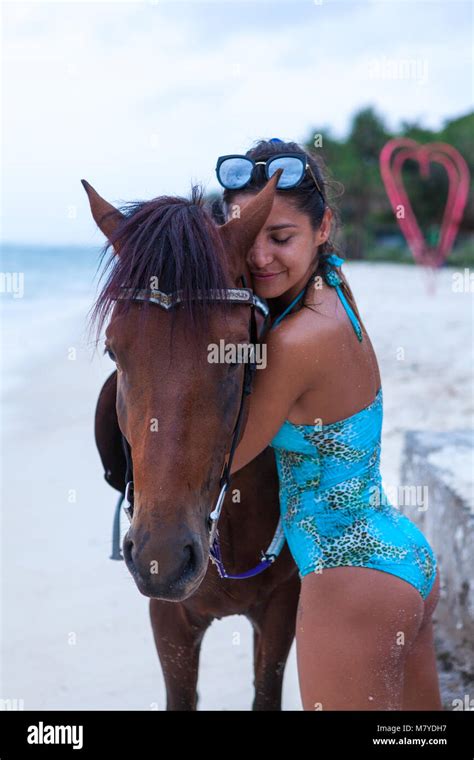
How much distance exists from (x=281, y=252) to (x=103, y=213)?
504 millimetres

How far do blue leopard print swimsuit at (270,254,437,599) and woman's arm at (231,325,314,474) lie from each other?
0.41 feet

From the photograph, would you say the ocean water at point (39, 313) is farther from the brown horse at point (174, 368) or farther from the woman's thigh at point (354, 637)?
the woman's thigh at point (354, 637)

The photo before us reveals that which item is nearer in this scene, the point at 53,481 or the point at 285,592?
the point at 285,592

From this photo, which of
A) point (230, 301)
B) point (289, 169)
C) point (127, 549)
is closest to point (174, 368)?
point (230, 301)

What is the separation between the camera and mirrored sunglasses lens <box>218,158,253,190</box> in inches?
88.7

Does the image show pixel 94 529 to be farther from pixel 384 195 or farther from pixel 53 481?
pixel 384 195

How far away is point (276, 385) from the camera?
76.5 inches

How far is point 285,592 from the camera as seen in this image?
104 inches

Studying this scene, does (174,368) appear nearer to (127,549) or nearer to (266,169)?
(127,549)

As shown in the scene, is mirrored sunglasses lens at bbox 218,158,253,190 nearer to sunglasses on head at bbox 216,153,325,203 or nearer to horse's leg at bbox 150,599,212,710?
sunglasses on head at bbox 216,153,325,203

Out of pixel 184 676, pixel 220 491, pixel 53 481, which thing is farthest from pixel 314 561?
pixel 53 481

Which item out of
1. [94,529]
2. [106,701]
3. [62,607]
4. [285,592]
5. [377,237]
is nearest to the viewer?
[285,592]

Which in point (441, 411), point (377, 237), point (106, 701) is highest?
point (377, 237)
